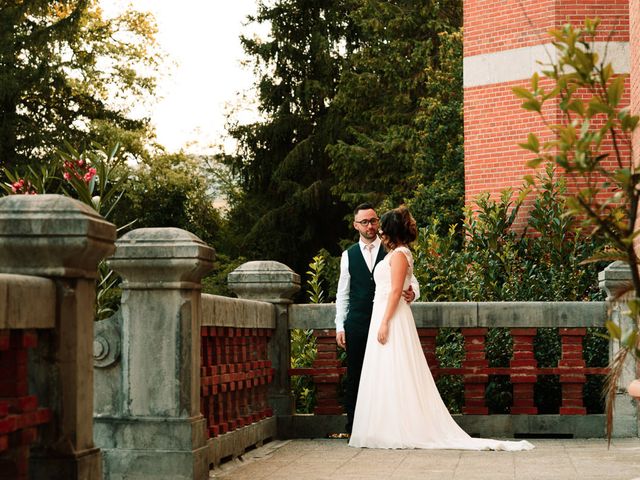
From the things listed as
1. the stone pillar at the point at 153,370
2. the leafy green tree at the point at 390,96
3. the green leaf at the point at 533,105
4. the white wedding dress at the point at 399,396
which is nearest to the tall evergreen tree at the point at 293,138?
the leafy green tree at the point at 390,96

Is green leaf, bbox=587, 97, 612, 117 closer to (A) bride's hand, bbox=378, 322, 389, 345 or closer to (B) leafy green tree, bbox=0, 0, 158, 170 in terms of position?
(A) bride's hand, bbox=378, 322, 389, 345

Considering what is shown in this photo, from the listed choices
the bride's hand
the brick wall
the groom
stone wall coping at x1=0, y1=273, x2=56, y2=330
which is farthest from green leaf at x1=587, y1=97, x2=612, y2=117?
the brick wall

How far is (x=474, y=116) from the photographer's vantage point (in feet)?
58.7

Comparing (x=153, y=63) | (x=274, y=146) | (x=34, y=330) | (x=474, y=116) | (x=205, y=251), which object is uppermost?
(x=153, y=63)

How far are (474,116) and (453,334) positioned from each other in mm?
5692

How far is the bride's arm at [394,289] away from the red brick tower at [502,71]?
25.7 ft

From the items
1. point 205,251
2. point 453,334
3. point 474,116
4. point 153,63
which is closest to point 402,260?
point 205,251

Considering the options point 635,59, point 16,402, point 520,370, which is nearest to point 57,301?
point 16,402

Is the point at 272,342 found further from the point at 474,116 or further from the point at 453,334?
the point at 474,116

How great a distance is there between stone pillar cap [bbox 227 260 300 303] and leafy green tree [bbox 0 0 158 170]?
24.3 meters

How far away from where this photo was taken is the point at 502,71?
17.4 metres

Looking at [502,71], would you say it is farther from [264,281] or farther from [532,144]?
[532,144]

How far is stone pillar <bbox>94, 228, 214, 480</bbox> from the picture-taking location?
674cm

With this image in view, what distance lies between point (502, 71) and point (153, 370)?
38.5 ft
